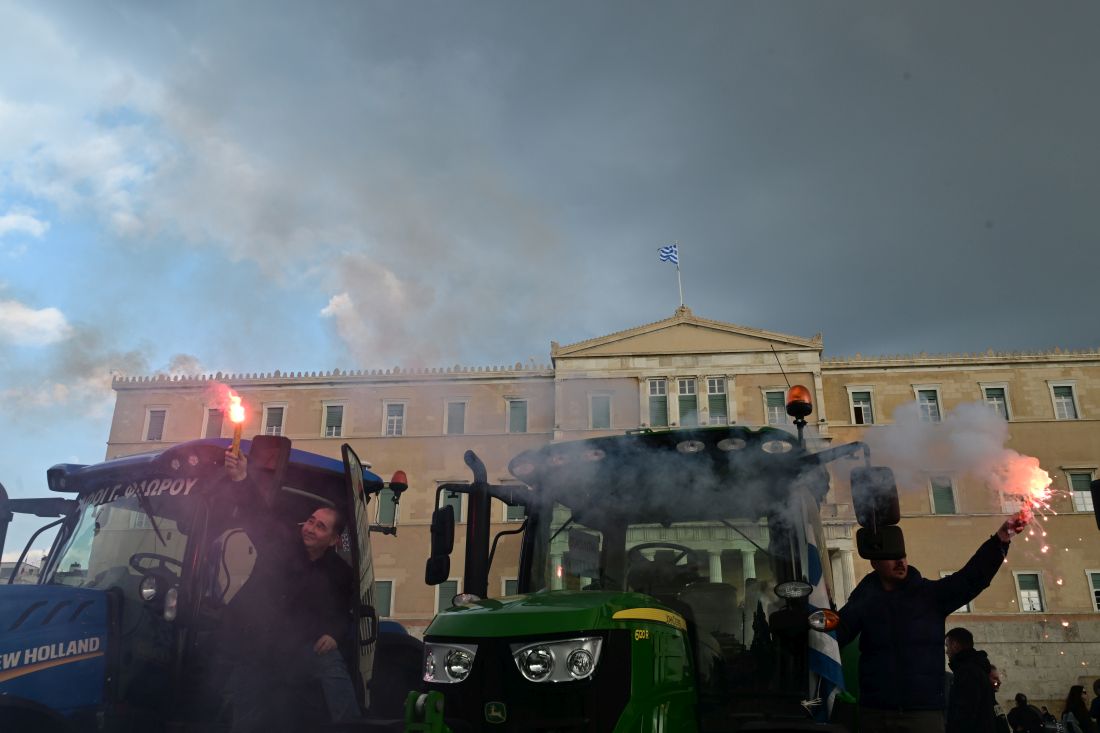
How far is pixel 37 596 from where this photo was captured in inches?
199

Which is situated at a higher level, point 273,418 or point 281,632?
point 273,418

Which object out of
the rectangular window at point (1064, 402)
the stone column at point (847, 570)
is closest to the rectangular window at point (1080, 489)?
the rectangular window at point (1064, 402)

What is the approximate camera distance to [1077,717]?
11992 mm

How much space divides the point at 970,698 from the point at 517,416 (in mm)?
31181

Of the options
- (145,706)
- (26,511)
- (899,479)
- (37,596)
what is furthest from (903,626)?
(26,511)

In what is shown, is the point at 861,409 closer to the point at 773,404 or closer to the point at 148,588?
the point at 773,404

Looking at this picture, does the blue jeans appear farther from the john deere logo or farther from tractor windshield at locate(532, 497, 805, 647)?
the john deere logo

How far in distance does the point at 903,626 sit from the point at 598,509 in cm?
208

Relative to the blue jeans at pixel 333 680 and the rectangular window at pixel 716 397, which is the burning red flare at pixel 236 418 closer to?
the blue jeans at pixel 333 680

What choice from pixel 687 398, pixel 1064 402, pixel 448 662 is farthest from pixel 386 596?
pixel 448 662

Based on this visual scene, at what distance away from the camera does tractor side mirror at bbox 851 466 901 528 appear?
396 centimetres

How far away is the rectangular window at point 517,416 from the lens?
36.1m

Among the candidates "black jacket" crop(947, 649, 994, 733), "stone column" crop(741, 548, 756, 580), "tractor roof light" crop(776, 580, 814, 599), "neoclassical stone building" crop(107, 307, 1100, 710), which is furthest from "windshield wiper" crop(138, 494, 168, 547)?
"neoclassical stone building" crop(107, 307, 1100, 710)

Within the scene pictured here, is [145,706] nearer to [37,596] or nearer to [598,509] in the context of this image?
[37,596]
